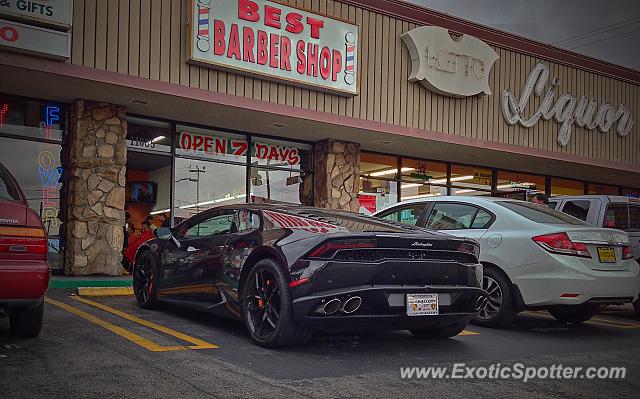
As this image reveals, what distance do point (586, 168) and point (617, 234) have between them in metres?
12.4

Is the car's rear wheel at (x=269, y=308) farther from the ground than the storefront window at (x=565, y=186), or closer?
closer

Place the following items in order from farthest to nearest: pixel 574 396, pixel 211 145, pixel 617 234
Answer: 1. pixel 211 145
2. pixel 617 234
3. pixel 574 396

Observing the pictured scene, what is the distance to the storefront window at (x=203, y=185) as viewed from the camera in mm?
13375

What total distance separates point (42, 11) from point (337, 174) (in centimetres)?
736

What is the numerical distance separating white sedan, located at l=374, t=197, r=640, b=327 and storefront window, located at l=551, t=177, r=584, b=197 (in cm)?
1372

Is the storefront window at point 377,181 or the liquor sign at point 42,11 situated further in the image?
the storefront window at point 377,181

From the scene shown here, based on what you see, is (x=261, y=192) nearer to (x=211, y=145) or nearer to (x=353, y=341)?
(x=211, y=145)

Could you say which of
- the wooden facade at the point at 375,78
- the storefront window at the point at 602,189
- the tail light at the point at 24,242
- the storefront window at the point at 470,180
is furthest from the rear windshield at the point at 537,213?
the storefront window at the point at 602,189

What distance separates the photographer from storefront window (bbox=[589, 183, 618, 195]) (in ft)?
71.0

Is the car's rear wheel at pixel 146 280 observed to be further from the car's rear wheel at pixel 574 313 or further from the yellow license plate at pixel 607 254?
the yellow license plate at pixel 607 254

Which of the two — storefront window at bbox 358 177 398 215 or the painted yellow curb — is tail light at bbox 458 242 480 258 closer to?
the painted yellow curb

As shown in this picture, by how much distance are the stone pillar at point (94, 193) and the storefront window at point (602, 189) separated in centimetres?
1620

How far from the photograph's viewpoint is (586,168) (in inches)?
723

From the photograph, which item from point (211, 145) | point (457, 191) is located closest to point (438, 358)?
point (211, 145)
